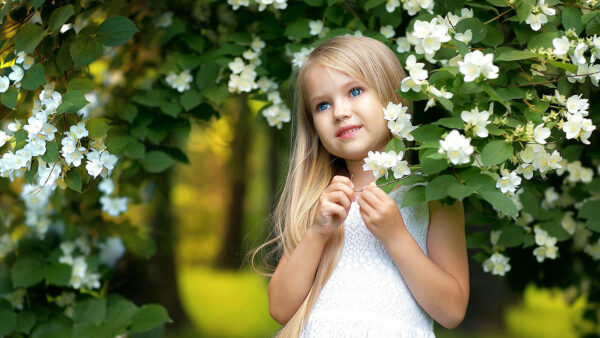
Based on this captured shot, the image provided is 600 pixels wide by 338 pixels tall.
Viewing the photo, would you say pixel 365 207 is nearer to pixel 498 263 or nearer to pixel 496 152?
pixel 496 152

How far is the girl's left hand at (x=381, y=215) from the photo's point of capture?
1777 millimetres

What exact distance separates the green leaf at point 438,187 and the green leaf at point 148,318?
1.50 meters

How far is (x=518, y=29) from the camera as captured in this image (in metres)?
1.93

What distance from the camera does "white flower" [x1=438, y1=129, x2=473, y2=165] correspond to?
4.97 feet

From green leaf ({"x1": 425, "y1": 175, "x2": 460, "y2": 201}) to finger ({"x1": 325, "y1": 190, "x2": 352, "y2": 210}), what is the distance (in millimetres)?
271

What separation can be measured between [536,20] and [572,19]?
13 cm

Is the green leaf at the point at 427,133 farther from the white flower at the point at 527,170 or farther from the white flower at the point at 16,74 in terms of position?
the white flower at the point at 16,74

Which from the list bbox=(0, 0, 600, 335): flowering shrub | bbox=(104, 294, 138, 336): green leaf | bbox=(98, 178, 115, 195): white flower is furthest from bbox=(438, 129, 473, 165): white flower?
bbox=(98, 178, 115, 195): white flower

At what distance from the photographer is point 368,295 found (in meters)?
1.89

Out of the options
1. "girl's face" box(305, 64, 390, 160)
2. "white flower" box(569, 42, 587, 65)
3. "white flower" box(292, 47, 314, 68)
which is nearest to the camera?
"white flower" box(569, 42, 587, 65)

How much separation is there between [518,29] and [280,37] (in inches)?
45.8

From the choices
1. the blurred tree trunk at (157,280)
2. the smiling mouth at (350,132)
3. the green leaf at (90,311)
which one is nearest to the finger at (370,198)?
the smiling mouth at (350,132)

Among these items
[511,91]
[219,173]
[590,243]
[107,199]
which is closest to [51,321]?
[107,199]

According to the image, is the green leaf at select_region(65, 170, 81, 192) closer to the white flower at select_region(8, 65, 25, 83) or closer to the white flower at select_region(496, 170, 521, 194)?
the white flower at select_region(8, 65, 25, 83)
